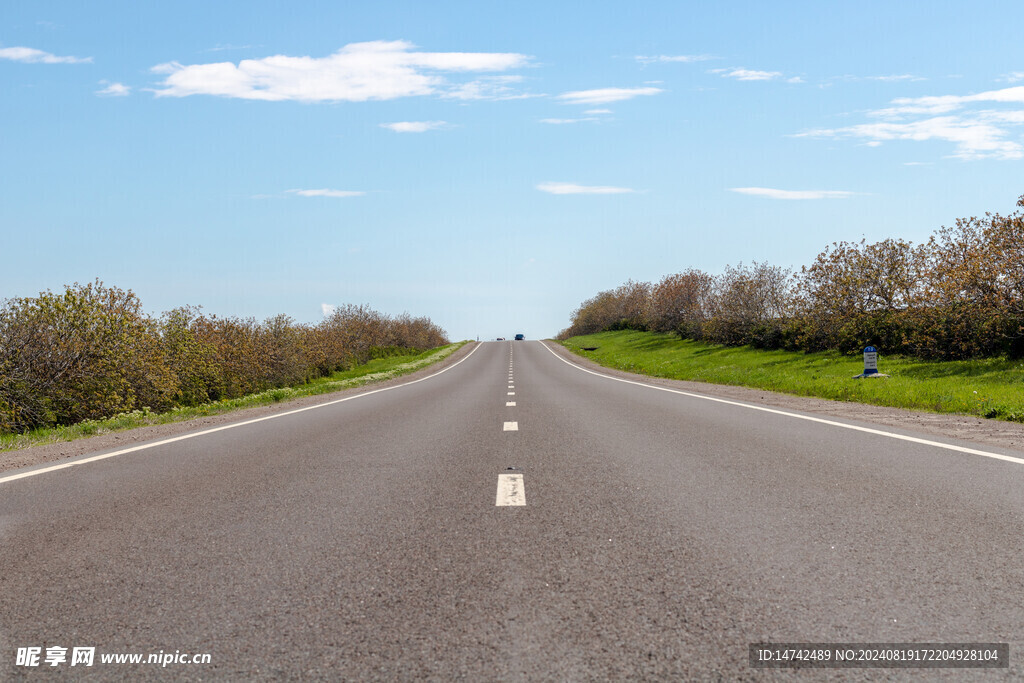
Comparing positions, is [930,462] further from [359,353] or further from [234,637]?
[359,353]

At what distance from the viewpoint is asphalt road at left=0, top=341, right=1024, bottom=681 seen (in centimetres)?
353

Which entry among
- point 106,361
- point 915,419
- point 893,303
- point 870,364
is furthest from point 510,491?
point 893,303

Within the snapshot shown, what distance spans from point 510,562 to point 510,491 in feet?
7.59

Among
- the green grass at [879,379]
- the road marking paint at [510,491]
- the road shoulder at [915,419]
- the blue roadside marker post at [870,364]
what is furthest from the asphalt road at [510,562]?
the blue roadside marker post at [870,364]

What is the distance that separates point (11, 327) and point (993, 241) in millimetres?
27688

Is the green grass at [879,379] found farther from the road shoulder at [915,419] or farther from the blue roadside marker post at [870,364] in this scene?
the road shoulder at [915,419]

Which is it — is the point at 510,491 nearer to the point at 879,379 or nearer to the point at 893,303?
the point at 879,379

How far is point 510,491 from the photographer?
7148mm

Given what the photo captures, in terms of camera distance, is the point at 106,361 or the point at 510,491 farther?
the point at 106,361

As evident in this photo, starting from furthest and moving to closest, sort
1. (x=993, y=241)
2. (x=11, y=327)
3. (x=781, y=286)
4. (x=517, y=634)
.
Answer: (x=781, y=286) → (x=993, y=241) → (x=11, y=327) → (x=517, y=634)

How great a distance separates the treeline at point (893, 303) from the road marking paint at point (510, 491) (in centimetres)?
2265

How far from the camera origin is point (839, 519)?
19.3 feet

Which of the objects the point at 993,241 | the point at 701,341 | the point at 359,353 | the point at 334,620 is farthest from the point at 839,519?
the point at 359,353

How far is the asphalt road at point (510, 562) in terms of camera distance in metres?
3.53
